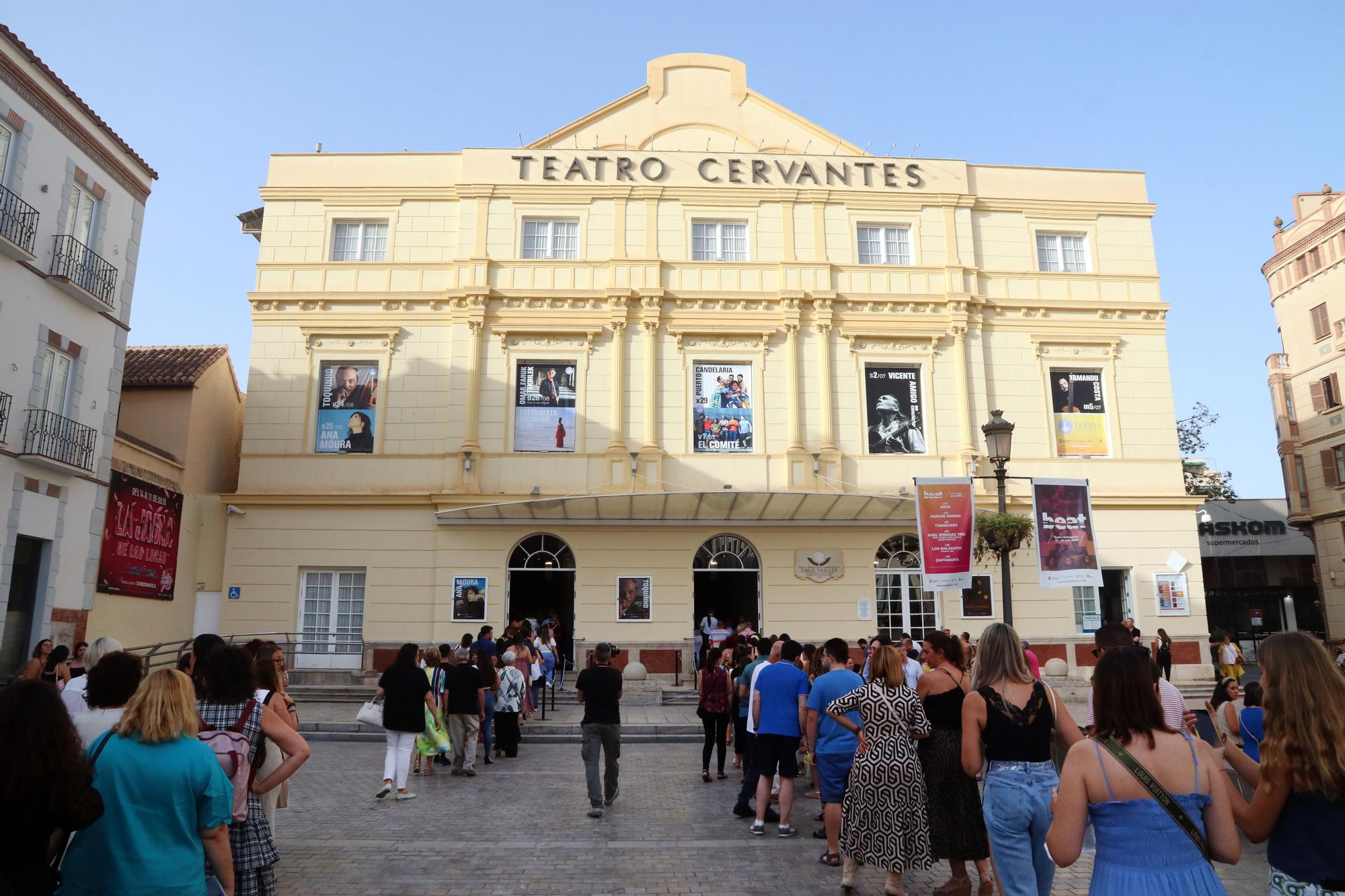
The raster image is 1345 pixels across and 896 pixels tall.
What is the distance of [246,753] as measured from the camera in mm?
5004

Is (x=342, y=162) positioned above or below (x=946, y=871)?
above

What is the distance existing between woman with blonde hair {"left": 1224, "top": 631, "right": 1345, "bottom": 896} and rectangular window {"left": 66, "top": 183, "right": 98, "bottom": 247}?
19472 millimetres

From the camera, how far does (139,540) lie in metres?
19.3

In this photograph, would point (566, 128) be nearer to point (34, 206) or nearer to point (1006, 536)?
point (34, 206)

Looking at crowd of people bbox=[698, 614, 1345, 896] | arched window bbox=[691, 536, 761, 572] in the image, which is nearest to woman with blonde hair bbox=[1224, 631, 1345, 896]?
crowd of people bbox=[698, 614, 1345, 896]

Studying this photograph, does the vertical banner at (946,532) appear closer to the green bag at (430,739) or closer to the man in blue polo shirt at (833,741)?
the man in blue polo shirt at (833,741)

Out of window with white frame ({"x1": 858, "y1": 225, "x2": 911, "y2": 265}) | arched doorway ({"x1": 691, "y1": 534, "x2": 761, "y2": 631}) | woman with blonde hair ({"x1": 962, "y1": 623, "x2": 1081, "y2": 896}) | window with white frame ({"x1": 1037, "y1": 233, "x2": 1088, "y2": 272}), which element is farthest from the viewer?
window with white frame ({"x1": 1037, "y1": 233, "x2": 1088, "y2": 272})

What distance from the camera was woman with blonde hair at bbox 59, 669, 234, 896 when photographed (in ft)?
12.3

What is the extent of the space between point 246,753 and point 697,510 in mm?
16039

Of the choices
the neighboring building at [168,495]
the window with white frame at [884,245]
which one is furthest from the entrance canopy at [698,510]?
the window with white frame at [884,245]

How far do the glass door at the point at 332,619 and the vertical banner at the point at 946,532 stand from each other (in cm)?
1322

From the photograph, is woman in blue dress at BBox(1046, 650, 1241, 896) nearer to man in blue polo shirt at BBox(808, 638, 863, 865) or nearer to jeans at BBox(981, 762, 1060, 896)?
jeans at BBox(981, 762, 1060, 896)

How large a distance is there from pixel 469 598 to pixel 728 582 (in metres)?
7.44

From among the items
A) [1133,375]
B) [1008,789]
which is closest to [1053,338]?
[1133,375]
